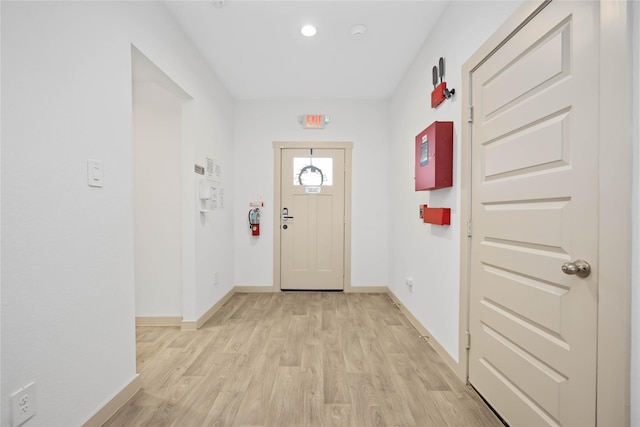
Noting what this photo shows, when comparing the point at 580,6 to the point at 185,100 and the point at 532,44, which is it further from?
the point at 185,100

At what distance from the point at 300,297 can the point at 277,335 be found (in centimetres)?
123

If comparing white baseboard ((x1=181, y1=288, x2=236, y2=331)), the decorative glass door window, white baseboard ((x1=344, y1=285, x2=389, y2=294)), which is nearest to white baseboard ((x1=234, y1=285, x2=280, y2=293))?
white baseboard ((x1=181, y1=288, x2=236, y2=331))

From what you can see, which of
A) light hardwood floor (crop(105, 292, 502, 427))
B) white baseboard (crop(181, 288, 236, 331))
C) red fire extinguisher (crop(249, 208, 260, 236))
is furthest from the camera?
red fire extinguisher (crop(249, 208, 260, 236))

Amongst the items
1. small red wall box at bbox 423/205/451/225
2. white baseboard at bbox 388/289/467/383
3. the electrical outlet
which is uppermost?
small red wall box at bbox 423/205/451/225

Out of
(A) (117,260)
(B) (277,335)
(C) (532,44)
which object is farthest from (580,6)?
(B) (277,335)

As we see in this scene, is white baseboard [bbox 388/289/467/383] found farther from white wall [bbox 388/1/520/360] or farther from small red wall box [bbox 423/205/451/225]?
small red wall box [bbox 423/205/451/225]

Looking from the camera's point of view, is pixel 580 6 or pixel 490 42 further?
pixel 490 42

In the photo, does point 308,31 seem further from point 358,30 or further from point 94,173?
point 94,173

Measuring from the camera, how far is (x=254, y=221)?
3.96 m

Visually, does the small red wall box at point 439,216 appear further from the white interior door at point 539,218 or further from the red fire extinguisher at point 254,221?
the red fire extinguisher at point 254,221

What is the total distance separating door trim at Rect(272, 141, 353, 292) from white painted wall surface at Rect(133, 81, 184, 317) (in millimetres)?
1427

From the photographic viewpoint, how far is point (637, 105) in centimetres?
88

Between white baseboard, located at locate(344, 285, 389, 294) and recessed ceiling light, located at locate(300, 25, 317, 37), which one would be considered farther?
white baseboard, located at locate(344, 285, 389, 294)

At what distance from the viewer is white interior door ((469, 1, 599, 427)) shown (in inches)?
41.3
